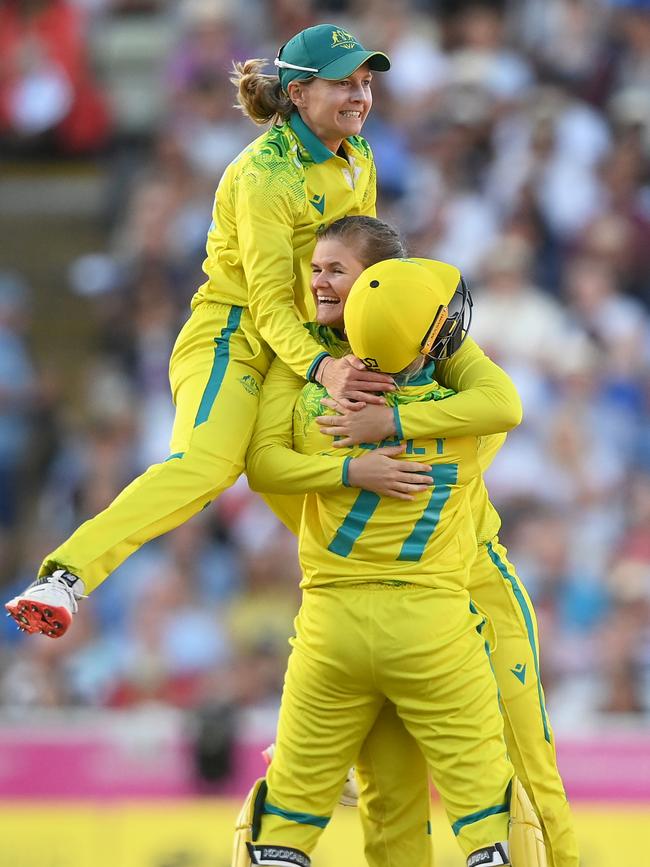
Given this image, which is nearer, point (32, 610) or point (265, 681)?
point (32, 610)

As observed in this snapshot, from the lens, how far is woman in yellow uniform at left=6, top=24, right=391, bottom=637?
12.8ft

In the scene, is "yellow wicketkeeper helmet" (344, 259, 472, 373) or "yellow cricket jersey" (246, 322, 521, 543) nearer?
"yellow wicketkeeper helmet" (344, 259, 472, 373)

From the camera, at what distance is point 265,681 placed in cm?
692

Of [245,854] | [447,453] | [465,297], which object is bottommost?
[245,854]

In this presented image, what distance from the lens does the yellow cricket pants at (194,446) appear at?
12.8ft

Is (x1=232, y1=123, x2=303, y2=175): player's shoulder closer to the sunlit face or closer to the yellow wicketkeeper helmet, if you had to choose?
the sunlit face

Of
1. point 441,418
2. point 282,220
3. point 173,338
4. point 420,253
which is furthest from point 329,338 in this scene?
point 173,338

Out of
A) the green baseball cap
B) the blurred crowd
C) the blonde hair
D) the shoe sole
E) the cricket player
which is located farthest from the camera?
the blurred crowd

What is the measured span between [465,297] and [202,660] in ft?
12.0

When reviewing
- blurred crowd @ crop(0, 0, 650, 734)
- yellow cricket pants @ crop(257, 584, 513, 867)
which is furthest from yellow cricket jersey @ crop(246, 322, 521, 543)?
blurred crowd @ crop(0, 0, 650, 734)

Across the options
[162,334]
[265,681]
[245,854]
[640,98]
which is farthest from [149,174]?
[245,854]

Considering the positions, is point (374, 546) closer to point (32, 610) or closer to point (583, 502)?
point (32, 610)

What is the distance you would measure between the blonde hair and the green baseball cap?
6 centimetres

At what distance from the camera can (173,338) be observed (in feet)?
27.3
